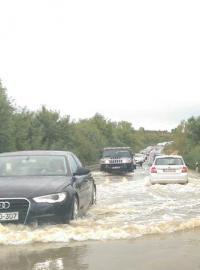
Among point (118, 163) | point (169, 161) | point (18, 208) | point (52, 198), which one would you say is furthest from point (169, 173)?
point (118, 163)

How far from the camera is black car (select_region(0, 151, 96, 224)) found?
34.1 ft

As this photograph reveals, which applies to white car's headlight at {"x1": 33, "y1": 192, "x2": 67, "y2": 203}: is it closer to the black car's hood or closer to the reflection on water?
the black car's hood

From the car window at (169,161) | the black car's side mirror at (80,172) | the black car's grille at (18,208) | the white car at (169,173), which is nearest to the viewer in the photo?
the black car's grille at (18,208)

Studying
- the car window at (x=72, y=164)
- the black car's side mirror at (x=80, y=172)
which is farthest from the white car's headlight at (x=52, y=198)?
the car window at (x=72, y=164)

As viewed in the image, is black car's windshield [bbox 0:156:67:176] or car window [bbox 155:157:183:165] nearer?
black car's windshield [bbox 0:156:67:176]

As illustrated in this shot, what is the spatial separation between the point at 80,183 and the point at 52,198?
189 centimetres

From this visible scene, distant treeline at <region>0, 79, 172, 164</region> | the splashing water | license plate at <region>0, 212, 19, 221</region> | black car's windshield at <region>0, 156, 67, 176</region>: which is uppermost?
distant treeline at <region>0, 79, 172, 164</region>

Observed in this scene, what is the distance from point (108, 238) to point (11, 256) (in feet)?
6.35

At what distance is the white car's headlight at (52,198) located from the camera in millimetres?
10430

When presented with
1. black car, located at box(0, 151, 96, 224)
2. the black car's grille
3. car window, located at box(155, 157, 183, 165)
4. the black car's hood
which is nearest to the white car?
car window, located at box(155, 157, 183, 165)

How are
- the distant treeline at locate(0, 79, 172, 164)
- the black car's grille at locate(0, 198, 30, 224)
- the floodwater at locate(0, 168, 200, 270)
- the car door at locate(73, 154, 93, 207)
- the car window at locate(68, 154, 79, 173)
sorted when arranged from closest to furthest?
the floodwater at locate(0, 168, 200, 270)
the black car's grille at locate(0, 198, 30, 224)
the car window at locate(68, 154, 79, 173)
the car door at locate(73, 154, 93, 207)
the distant treeline at locate(0, 79, 172, 164)

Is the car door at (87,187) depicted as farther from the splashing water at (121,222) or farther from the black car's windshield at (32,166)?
the black car's windshield at (32,166)

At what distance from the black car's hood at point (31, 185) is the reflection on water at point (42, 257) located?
1.23 metres

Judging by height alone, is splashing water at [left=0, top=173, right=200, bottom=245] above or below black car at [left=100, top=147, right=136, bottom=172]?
below
